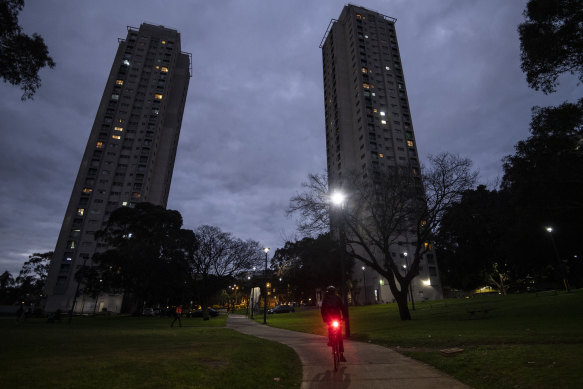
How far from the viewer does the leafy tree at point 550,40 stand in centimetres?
1402

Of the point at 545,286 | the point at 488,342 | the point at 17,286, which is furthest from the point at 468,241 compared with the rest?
the point at 17,286

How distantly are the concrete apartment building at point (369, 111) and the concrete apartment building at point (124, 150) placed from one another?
54316 mm

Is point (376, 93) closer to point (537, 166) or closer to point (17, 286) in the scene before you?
point (537, 166)

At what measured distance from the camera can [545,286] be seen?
67812mm

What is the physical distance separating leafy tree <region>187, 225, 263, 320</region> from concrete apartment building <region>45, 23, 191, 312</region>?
33.9 m

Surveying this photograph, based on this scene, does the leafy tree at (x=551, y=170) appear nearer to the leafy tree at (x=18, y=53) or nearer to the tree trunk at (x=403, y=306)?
the tree trunk at (x=403, y=306)

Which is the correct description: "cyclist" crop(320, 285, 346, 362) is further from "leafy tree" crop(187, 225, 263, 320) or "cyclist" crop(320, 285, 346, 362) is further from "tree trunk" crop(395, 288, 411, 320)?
"leafy tree" crop(187, 225, 263, 320)

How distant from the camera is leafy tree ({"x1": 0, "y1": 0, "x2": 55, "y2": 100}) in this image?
543 inches

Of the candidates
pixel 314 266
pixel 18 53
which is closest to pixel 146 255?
pixel 314 266

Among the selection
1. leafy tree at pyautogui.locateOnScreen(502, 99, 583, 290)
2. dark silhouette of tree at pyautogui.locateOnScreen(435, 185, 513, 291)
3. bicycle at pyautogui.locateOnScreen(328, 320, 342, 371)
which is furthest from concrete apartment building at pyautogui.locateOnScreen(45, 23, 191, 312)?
leafy tree at pyautogui.locateOnScreen(502, 99, 583, 290)

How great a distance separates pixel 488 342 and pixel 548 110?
63.7ft

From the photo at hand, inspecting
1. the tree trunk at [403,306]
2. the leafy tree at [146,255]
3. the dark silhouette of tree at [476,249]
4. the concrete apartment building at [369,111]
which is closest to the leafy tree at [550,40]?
the tree trunk at [403,306]

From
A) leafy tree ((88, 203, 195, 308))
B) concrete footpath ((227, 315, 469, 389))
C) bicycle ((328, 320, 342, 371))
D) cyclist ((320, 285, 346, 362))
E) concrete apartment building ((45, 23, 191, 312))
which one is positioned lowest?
concrete footpath ((227, 315, 469, 389))

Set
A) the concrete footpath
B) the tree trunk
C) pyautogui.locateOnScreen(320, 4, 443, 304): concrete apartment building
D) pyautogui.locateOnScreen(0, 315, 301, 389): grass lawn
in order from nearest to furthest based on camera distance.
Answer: pyautogui.locateOnScreen(0, 315, 301, 389): grass lawn, the concrete footpath, the tree trunk, pyautogui.locateOnScreen(320, 4, 443, 304): concrete apartment building
